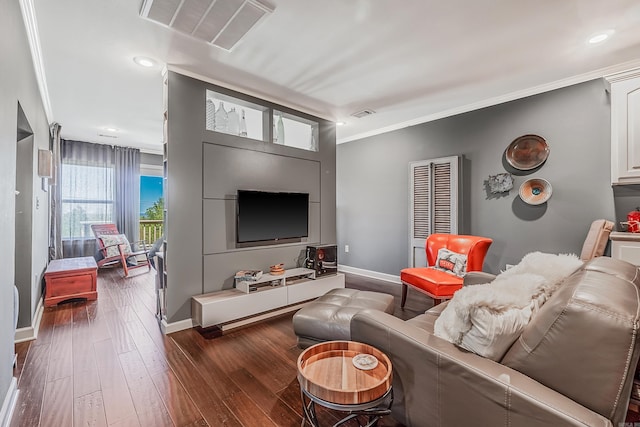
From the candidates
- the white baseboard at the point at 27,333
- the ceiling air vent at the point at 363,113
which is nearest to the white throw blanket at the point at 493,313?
the ceiling air vent at the point at 363,113

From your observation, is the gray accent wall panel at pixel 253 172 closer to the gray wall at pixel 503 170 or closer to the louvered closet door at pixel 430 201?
the gray wall at pixel 503 170

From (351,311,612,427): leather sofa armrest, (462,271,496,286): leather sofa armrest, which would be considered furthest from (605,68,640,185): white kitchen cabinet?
(351,311,612,427): leather sofa armrest

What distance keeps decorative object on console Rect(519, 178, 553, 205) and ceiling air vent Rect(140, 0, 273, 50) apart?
328 centimetres

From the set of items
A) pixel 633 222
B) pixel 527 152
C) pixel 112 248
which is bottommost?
pixel 112 248

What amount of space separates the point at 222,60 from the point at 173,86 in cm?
58

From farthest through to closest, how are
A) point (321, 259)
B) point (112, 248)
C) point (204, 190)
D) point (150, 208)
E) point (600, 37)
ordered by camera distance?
1. point (150, 208)
2. point (112, 248)
3. point (321, 259)
4. point (204, 190)
5. point (600, 37)

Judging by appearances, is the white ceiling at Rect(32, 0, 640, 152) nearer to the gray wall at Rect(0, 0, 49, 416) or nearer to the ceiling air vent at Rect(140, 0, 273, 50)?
the ceiling air vent at Rect(140, 0, 273, 50)

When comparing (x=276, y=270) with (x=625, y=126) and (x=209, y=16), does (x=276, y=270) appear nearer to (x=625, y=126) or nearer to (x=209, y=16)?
(x=209, y=16)

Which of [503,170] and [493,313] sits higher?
[503,170]

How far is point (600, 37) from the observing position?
7.49ft

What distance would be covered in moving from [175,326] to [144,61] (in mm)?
2574

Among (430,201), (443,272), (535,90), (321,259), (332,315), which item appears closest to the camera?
(332,315)

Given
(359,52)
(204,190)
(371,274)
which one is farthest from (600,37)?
(371,274)

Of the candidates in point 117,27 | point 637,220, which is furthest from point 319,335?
point 637,220
